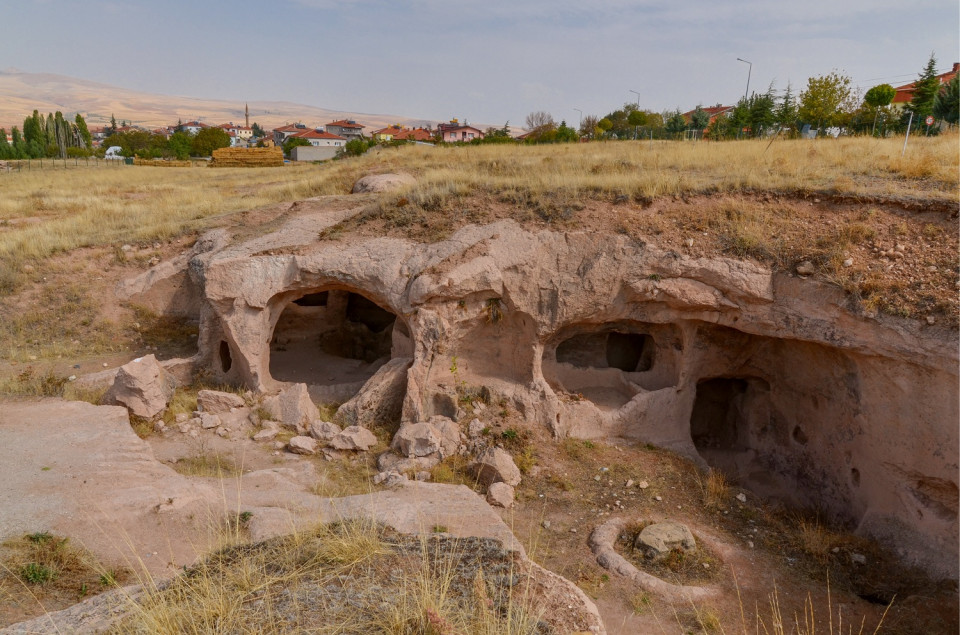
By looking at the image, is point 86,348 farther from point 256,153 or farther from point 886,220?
point 256,153

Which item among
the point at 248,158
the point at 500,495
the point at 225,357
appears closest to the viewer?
the point at 500,495

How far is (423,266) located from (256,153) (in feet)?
105

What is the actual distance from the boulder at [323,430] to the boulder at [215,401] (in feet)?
5.19

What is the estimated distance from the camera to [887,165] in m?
10.8

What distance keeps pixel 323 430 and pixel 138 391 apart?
3018 millimetres

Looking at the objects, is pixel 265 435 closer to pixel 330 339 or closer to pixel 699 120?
pixel 330 339

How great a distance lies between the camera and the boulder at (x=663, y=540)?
24.2ft

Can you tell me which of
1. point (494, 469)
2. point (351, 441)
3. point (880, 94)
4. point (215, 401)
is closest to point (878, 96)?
point (880, 94)

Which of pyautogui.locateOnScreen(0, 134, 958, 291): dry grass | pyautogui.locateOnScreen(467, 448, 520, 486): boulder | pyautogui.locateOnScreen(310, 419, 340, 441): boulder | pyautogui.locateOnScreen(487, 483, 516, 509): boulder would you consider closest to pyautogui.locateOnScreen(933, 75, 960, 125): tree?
pyautogui.locateOnScreen(0, 134, 958, 291): dry grass

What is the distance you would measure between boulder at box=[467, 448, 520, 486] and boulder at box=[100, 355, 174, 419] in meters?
5.24

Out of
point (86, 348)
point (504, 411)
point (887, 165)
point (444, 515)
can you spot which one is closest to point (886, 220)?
point (887, 165)

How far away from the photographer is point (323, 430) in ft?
31.6

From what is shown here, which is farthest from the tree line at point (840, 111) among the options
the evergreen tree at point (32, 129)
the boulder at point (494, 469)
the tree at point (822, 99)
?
the evergreen tree at point (32, 129)

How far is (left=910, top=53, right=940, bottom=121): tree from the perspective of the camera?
27.2m
